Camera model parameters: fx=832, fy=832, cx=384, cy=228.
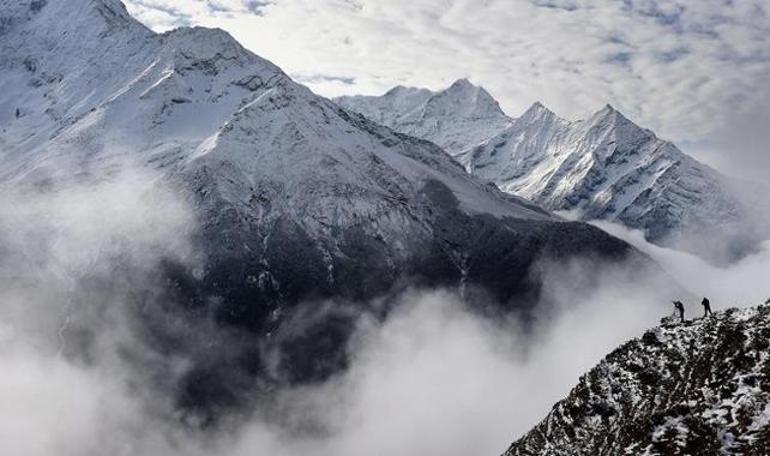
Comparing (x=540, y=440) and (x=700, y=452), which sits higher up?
(x=700, y=452)

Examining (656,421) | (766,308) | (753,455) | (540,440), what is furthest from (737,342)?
(540,440)

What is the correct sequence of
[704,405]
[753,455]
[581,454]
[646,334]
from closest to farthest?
[753,455] < [704,405] < [581,454] < [646,334]

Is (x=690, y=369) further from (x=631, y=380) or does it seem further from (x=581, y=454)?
(x=581, y=454)

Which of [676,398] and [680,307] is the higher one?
[680,307]

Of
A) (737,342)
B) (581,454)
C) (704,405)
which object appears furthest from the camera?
(581,454)

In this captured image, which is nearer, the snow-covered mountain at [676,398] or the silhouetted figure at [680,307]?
the snow-covered mountain at [676,398]

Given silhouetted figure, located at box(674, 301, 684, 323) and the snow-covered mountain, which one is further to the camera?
silhouetted figure, located at box(674, 301, 684, 323)

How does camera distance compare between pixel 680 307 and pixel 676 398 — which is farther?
pixel 680 307

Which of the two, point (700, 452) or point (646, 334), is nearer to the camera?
point (700, 452)
